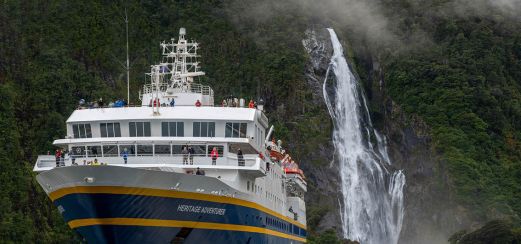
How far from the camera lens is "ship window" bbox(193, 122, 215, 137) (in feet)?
162

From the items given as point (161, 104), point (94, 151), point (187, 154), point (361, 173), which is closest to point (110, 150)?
point (94, 151)

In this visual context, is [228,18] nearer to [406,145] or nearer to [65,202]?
[406,145]

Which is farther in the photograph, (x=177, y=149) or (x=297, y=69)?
(x=297, y=69)

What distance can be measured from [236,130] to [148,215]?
6192 mm

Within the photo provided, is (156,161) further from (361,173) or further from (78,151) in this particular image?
(361,173)

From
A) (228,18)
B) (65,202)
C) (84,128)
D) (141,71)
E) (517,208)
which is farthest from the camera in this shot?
(228,18)

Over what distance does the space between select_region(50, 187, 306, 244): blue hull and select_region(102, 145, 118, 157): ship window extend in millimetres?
2572

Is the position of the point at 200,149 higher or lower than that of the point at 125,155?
higher

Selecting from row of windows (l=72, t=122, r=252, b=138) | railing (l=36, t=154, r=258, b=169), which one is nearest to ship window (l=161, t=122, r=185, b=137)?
row of windows (l=72, t=122, r=252, b=138)

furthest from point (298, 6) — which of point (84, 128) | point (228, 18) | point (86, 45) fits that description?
point (84, 128)

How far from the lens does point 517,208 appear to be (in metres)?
104

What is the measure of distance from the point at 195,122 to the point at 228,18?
2921 inches

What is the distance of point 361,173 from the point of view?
358 ft

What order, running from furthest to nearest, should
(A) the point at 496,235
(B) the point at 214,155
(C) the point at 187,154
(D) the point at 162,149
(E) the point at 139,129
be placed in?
(A) the point at 496,235 < (E) the point at 139,129 < (D) the point at 162,149 < (B) the point at 214,155 < (C) the point at 187,154
